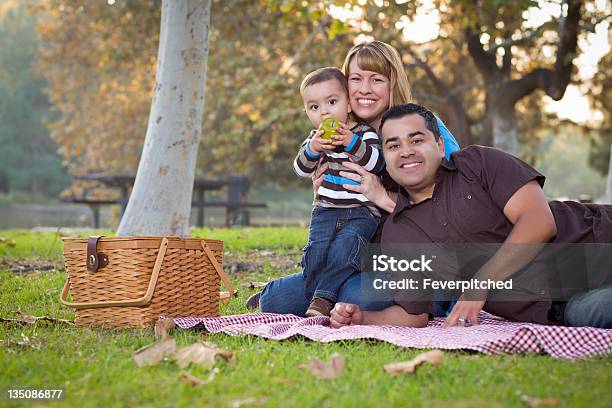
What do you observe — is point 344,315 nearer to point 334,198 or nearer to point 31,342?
point 334,198

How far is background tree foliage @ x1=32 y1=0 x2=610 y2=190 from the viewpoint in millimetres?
14648

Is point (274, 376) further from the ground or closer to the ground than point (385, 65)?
closer to the ground

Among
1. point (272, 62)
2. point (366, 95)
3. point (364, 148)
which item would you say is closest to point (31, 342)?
point (364, 148)

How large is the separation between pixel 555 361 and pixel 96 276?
258 centimetres

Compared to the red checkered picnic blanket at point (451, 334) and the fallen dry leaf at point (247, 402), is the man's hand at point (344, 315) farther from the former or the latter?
the fallen dry leaf at point (247, 402)

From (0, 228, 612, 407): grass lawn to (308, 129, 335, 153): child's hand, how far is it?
1.31 m

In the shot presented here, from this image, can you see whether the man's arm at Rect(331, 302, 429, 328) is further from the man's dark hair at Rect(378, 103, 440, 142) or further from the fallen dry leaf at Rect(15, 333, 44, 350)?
the fallen dry leaf at Rect(15, 333, 44, 350)

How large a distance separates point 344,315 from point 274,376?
50.5 inches

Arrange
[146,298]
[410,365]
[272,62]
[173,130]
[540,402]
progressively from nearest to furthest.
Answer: [540,402] → [410,365] → [146,298] → [173,130] → [272,62]

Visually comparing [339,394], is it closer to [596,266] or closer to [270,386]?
[270,386]

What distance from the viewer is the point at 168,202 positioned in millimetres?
7516

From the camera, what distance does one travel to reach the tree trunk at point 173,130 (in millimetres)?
7480

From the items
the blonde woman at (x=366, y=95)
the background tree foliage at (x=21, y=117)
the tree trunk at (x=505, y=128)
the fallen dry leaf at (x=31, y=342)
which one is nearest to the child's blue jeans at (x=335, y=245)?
the blonde woman at (x=366, y=95)

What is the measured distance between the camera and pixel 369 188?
426 centimetres
